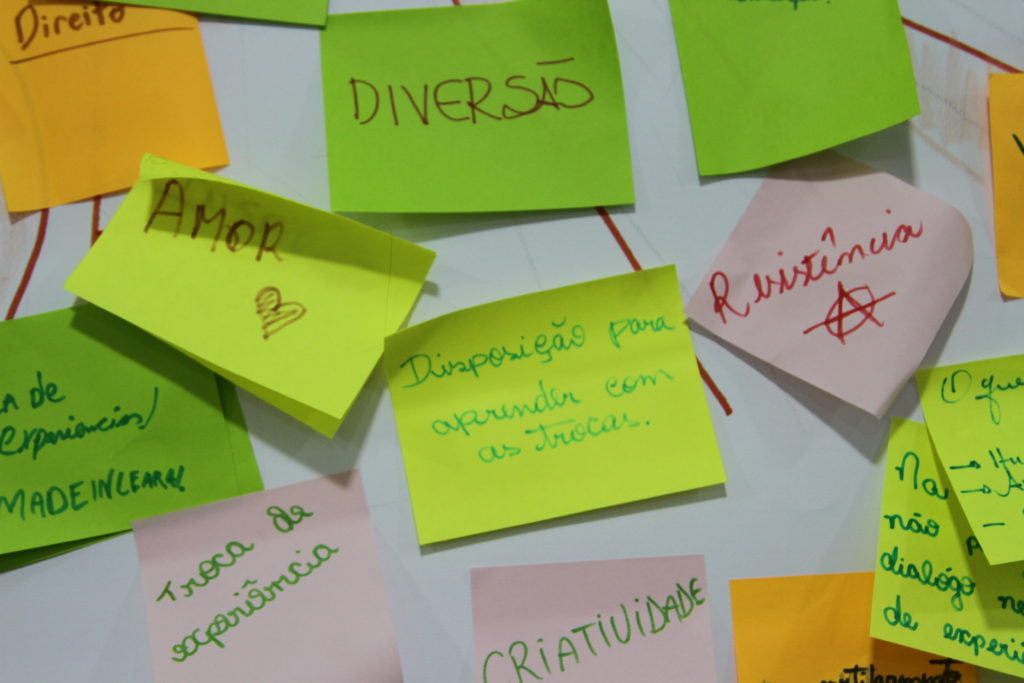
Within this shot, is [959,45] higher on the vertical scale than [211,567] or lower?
higher

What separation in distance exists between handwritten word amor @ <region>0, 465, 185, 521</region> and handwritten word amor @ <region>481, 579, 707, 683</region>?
9.7 inches

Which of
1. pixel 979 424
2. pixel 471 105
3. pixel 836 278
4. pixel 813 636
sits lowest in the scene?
pixel 813 636

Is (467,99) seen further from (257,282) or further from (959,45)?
(959,45)

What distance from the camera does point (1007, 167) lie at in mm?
605

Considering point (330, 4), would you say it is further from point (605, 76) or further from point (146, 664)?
point (146, 664)

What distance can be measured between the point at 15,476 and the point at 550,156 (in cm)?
40

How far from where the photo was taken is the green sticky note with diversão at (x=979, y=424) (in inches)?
23.9

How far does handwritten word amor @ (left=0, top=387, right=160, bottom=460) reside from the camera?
1.82ft

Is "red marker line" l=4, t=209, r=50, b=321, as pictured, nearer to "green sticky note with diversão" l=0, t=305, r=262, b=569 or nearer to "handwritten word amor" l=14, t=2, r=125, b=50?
"green sticky note with diversão" l=0, t=305, r=262, b=569

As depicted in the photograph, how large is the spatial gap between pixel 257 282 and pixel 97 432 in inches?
5.6

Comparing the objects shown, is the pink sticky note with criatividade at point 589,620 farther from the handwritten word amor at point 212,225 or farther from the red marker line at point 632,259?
the handwritten word amor at point 212,225

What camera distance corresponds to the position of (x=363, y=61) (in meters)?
0.56

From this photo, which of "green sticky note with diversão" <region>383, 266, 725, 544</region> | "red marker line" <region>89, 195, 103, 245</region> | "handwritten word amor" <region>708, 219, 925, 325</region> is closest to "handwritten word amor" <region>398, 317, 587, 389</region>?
"green sticky note with diversão" <region>383, 266, 725, 544</region>

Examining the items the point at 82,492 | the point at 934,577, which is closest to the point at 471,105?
the point at 82,492
